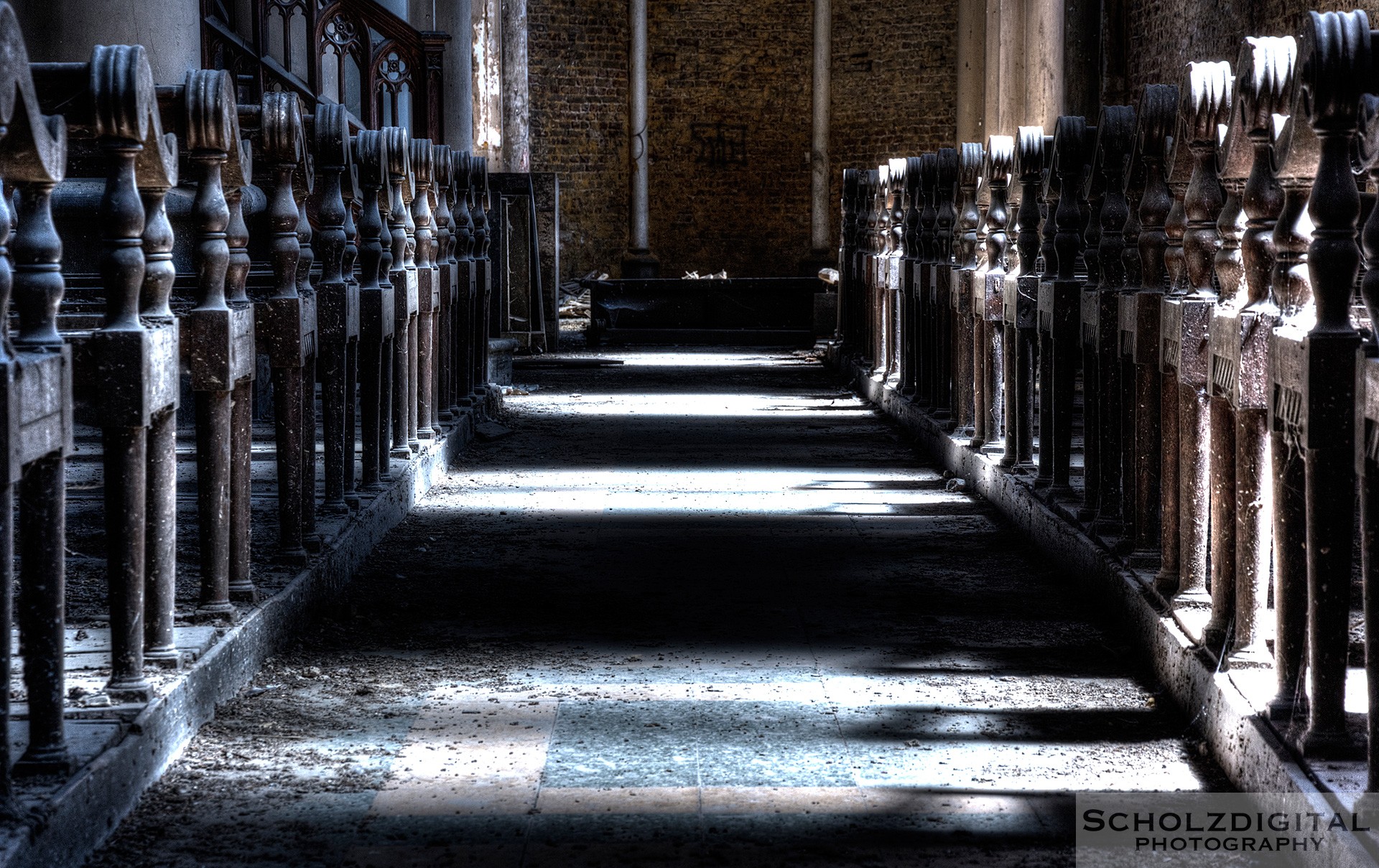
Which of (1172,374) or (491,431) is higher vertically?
(1172,374)

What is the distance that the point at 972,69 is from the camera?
57.6 feet

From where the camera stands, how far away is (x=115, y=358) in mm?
2414

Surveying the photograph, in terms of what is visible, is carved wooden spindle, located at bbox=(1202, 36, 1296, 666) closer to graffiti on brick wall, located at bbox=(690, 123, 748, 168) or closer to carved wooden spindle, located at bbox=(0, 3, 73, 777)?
carved wooden spindle, located at bbox=(0, 3, 73, 777)

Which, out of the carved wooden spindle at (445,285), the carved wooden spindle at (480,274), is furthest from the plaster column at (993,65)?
the carved wooden spindle at (445,285)

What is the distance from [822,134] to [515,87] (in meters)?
4.01

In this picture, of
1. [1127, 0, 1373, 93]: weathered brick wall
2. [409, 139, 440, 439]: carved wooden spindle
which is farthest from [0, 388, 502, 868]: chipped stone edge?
→ [1127, 0, 1373, 93]: weathered brick wall

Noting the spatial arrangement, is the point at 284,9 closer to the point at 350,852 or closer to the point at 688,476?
the point at 688,476

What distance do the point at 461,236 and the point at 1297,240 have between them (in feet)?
16.1

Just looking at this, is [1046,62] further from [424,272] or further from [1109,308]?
[1109,308]

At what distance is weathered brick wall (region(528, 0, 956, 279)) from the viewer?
1909cm

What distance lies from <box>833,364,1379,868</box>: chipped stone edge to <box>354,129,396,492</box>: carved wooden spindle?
1905 mm

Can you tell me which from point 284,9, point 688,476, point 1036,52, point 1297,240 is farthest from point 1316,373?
point 1036,52

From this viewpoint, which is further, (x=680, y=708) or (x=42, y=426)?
(x=680, y=708)

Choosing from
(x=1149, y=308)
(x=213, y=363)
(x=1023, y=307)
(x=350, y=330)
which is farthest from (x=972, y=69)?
(x=213, y=363)
